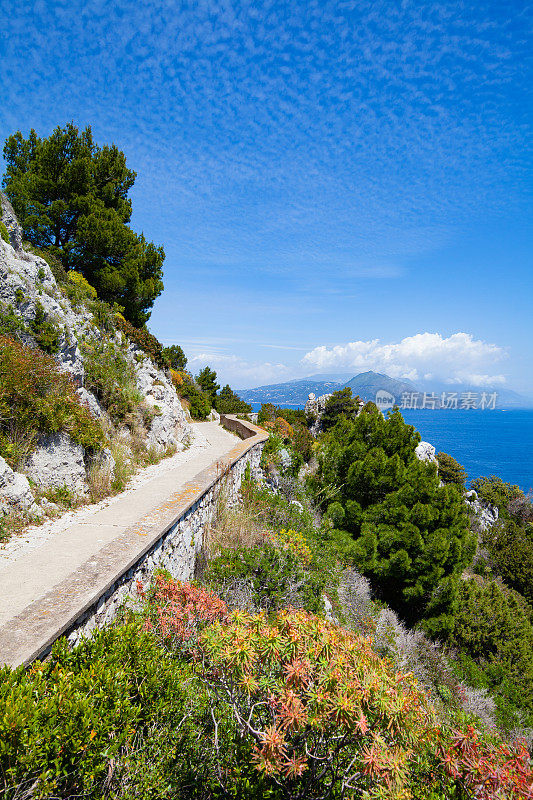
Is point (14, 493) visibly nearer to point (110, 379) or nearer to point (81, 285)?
point (110, 379)

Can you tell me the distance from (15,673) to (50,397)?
5.42 m

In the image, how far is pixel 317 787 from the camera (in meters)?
2.39

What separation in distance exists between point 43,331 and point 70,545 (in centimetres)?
517

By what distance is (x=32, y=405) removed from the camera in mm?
6121

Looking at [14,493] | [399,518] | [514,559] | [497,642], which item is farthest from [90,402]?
[514,559]

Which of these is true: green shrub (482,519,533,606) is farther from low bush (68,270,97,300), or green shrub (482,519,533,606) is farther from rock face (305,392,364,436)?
low bush (68,270,97,300)

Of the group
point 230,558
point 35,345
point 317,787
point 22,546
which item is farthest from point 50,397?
point 317,787

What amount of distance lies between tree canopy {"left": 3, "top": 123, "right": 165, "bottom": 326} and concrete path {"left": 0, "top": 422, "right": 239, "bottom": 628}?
8.99m

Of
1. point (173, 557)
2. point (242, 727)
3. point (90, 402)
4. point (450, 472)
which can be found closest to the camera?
point (242, 727)

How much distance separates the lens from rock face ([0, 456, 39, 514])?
16.7 feet

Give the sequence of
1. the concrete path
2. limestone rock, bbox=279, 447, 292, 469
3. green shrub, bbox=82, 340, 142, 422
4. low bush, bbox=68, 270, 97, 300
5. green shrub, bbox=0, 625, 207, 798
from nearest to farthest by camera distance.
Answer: green shrub, bbox=0, 625, 207, 798 → the concrete path → green shrub, bbox=82, 340, 142, 422 → low bush, bbox=68, 270, 97, 300 → limestone rock, bbox=279, 447, 292, 469

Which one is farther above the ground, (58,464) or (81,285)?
(81,285)

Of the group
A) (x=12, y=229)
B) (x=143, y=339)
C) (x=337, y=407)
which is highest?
(x=12, y=229)

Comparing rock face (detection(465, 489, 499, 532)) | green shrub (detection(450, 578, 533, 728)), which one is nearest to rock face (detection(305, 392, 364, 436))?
rock face (detection(465, 489, 499, 532))
